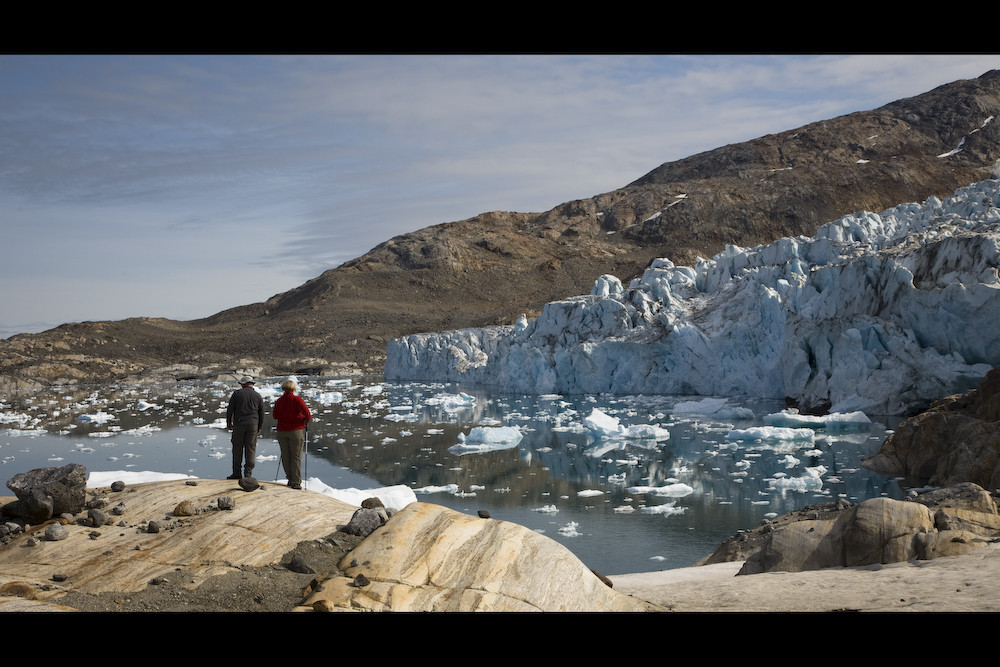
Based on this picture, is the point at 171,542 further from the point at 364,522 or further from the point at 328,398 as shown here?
the point at 328,398

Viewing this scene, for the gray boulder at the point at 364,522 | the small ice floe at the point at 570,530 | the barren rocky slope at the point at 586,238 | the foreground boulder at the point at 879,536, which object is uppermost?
the barren rocky slope at the point at 586,238

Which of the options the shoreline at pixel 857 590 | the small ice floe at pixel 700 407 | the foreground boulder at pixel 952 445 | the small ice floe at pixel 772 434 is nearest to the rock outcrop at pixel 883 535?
the shoreline at pixel 857 590

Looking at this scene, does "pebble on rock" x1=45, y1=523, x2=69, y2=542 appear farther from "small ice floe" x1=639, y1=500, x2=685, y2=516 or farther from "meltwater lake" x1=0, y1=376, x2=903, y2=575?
"small ice floe" x1=639, y1=500, x2=685, y2=516

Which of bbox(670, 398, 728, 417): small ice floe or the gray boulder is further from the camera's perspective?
bbox(670, 398, 728, 417): small ice floe

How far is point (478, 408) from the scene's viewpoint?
29406 millimetres

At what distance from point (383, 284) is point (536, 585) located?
89258mm

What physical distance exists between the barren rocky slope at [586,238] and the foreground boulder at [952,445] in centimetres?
5269

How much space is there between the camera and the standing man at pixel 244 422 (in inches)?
224

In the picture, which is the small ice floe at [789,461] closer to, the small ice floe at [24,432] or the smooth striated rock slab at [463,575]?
the smooth striated rock slab at [463,575]

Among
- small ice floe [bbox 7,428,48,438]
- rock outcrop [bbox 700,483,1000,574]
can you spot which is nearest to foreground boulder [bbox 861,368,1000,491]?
rock outcrop [bbox 700,483,1000,574]

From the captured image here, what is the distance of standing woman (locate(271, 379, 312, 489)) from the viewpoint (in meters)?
5.54

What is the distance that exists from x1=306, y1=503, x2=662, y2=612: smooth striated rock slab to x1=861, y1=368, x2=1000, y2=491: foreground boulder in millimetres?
8609

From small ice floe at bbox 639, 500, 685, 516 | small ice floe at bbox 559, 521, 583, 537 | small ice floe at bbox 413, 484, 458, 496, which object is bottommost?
small ice floe at bbox 639, 500, 685, 516

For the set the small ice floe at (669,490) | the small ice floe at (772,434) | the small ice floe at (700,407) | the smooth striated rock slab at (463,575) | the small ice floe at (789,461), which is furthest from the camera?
the small ice floe at (700,407)
